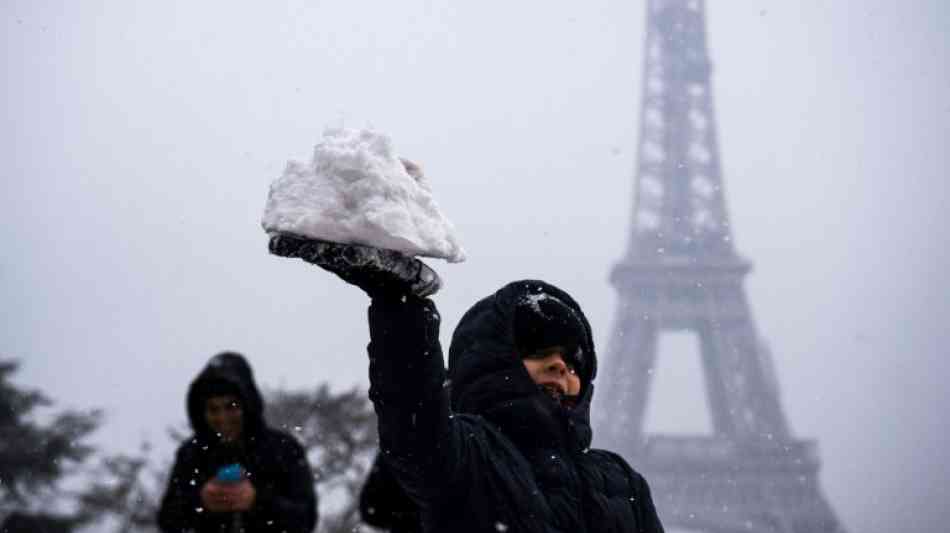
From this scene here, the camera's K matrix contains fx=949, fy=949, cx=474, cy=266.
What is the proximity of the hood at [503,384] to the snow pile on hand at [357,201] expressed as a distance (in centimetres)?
49

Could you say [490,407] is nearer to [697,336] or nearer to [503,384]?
[503,384]

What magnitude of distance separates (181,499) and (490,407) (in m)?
1.05

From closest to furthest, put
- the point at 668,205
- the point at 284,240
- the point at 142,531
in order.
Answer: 1. the point at 284,240
2. the point at 142,531
3. the point at 668,205

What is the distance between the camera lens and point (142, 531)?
203 inches

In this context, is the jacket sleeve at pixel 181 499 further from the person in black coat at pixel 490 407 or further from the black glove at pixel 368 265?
the black glove at pixel 368 265

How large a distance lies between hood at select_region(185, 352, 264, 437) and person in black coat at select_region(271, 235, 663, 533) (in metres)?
0.90

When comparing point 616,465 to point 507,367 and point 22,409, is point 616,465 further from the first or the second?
point 22,409

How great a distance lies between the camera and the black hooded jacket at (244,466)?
2.28 metres

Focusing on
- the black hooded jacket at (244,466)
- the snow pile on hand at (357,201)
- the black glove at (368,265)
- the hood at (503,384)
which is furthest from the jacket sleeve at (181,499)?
the snow pile on hand at (357,201)

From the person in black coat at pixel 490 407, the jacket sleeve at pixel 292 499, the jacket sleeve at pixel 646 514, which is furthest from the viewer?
the jacket sleeve at pixel 292 499

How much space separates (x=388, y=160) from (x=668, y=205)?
2772 cm

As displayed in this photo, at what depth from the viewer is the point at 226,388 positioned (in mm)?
2412

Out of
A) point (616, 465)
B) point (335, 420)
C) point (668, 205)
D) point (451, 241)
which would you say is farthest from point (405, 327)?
point (668, 205)

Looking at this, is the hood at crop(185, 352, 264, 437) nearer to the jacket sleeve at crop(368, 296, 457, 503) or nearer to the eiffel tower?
the jacket sleeve at crop(368, 296, 457, 503)
